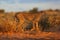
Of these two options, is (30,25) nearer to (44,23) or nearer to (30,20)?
(30,20)

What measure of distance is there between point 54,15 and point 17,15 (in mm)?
694

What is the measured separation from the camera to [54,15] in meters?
2.97

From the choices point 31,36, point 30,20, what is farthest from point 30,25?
point 31,36

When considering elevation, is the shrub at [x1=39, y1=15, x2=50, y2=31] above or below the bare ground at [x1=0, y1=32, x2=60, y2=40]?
above

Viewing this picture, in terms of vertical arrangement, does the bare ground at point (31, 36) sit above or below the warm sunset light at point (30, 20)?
below

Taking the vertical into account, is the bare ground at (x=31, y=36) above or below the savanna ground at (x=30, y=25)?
below

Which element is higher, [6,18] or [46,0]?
[46,0]

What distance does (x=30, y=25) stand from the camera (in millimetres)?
3043

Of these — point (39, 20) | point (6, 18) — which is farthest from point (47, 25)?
point (6, 18)

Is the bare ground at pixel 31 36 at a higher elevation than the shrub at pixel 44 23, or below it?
below

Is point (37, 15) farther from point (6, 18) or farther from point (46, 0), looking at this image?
point (6, 18)

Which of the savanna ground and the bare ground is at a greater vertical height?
the savanna ground

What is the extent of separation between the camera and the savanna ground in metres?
2.97

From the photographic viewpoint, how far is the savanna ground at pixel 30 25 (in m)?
2.97
